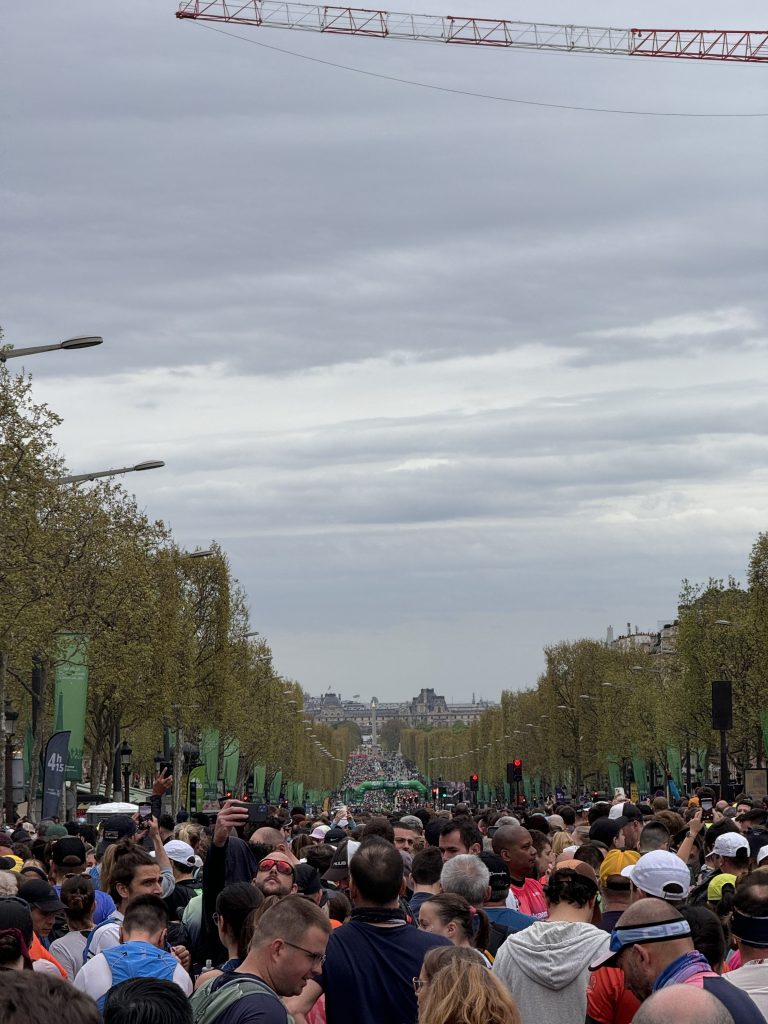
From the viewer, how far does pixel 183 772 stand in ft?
248

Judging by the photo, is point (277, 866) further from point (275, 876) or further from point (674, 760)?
point (674, 760)

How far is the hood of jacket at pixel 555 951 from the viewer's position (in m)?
7.84

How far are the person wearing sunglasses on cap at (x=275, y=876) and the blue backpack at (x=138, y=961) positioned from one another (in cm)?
179

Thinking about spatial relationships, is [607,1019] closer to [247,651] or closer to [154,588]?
[154,588]

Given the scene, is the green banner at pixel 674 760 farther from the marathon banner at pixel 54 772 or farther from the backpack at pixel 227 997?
the backpack at pixel 227 997

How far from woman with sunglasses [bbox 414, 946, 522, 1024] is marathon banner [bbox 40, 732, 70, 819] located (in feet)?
90.3

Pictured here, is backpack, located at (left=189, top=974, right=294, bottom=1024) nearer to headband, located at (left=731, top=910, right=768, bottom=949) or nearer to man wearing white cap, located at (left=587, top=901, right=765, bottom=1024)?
man wearing white cap, located at (left=587, top=901, right=765, bottom=1024)

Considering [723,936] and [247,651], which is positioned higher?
[247,651]

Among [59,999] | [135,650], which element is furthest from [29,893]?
[135,650]

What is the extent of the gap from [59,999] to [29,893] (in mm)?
7076

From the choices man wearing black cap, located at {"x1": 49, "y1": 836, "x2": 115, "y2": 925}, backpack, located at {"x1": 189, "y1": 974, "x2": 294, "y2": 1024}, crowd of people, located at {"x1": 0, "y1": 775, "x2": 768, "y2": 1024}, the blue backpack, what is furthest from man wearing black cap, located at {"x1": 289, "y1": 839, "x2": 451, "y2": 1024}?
man wearing black cap, located at {"x1": 49, "y1": 836, "x2": 115, "y2": 925}

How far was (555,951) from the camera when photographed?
7.90 m

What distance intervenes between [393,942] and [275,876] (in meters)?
2.61

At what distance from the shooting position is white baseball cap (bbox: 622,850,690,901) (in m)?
8.37
